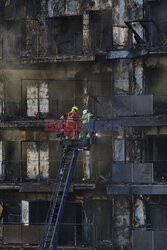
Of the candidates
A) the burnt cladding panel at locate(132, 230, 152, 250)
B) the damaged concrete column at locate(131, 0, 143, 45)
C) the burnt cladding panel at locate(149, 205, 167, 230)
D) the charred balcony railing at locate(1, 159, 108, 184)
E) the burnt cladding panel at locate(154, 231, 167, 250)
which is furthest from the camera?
the charred balcony railing at locate(1, 159, 108, 184)

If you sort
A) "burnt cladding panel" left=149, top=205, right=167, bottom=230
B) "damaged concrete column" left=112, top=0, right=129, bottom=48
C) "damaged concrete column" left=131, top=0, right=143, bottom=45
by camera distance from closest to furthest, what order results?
"burnt cladding panel" left=149, top=205, right=167, bottom=230, "damaged concrete column" left=131, top=0, right=143, bottom=45, "damaged concrete column" left=112, top=0, right=129, bottom=48

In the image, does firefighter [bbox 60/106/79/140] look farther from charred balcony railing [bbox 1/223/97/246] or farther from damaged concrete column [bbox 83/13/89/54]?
charred balcony railing [bbox 1/223/97/246]

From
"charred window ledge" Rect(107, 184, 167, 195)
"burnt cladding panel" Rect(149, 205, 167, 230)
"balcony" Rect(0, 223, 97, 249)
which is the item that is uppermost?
"charred window ledge" Rect(107, 184, 167, 195)

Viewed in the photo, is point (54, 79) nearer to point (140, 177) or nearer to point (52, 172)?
point (52, 172)

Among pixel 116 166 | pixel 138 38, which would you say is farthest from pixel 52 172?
pixel 138 38

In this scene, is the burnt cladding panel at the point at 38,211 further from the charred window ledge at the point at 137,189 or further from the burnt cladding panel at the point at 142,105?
the burnt cladding panel at the point at 142,105

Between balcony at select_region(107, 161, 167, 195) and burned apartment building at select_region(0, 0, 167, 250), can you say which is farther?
burned apartment building at select_region(0, 0, 167, 250)


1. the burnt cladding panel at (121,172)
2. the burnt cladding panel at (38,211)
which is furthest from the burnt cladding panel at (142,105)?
the burnt cladding panel at (38,211)

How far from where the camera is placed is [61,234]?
2325cm

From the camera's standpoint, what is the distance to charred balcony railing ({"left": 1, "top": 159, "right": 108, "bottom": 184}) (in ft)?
76.1

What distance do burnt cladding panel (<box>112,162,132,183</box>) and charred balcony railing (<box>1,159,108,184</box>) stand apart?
1.28 m

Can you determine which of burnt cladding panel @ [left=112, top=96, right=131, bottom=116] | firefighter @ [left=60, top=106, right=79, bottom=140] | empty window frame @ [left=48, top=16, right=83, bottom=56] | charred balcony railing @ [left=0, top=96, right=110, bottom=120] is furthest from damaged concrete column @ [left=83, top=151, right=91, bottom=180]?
empty window frame @ [left=48, top=16, right=83, bottom=56]

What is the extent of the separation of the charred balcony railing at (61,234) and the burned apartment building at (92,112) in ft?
0.15

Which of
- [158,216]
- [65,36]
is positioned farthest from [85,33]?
[158,216]
